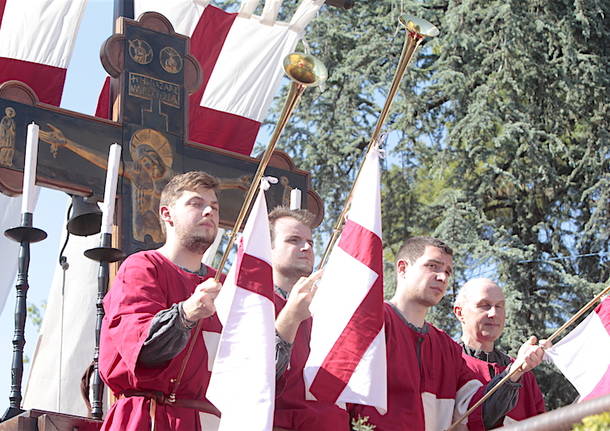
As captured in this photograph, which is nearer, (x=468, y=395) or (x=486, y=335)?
(x=468, y=395)

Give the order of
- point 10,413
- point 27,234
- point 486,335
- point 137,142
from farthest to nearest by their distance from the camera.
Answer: point 137,142, point 486,335, point 27,234, point 10,413

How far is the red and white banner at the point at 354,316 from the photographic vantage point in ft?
16.9

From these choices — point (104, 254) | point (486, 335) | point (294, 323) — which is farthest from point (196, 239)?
point (486, 335)

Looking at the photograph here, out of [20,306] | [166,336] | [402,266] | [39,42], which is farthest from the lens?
[39,42]

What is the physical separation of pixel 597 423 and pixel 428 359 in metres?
3.75

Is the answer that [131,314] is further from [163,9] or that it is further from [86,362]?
[163,9]

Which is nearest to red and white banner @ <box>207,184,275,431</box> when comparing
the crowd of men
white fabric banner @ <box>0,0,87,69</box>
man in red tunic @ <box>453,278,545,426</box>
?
the crowd of men

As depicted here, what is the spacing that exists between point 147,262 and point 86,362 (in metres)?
4.64

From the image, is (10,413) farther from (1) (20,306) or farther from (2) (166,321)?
(2) (166,321)

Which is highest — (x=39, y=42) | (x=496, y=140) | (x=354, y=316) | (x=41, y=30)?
(x=496, y=140)

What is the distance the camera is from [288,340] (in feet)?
16.8

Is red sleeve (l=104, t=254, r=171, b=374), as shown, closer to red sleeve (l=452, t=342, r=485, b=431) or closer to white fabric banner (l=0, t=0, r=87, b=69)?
red sleeve (l=452, t=342, r=485, b=431)

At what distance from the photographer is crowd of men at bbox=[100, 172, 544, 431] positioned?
4.84 meters

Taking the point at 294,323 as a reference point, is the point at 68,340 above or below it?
above
